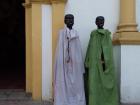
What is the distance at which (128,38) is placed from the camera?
→ 8.20 metres

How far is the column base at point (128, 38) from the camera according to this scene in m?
8.20

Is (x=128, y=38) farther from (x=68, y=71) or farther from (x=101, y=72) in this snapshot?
(x=68, y=71)

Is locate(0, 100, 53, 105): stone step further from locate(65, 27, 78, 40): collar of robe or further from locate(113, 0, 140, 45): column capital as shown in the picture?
locate(113, 0, 140, 45): column capital

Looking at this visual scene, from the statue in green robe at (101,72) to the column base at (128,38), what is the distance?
0.85 ft

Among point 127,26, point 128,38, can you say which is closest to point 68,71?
point 128,38

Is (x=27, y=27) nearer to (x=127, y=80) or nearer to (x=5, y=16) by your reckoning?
(x=127, y=80)

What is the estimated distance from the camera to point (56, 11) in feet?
27.5

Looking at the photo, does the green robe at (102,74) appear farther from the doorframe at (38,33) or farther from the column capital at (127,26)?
the doorframe at (38,33)

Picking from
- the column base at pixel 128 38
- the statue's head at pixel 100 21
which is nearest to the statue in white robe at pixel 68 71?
the statue's head at pixel 100 21

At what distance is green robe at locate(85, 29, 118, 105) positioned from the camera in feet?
26.2

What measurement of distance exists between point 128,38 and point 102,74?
2.85ft

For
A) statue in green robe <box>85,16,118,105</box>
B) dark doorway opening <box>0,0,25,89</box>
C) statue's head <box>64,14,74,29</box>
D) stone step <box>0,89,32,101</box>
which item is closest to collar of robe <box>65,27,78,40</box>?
statue's head <box>64,14,74,29</box>

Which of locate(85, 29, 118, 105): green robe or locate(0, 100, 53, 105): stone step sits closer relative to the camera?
locate(85, 29, 118, 105): green robe

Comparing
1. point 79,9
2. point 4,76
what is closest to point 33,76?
point 79,9
